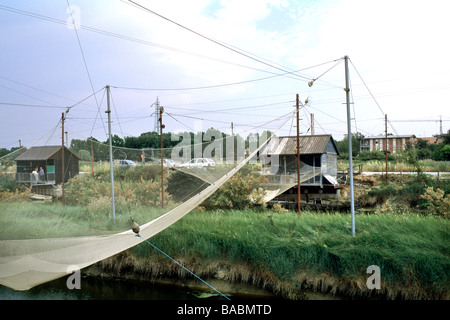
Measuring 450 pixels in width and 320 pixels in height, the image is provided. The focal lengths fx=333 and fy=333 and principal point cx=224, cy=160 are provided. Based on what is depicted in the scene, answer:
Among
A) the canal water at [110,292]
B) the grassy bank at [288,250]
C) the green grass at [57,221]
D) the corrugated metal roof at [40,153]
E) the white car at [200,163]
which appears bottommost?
the canal water at [110,292]

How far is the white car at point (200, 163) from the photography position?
7.09 meters

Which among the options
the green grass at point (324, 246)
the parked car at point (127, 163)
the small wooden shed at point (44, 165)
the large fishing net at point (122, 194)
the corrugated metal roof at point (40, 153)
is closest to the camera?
the large fishing net at point (122, 194)

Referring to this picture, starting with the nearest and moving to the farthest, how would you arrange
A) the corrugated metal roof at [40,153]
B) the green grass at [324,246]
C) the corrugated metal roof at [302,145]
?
1. the green grass at [324,246]
2. the corrugated metal roof at [40,153]
3. the corrugated metal roof at [302,145]

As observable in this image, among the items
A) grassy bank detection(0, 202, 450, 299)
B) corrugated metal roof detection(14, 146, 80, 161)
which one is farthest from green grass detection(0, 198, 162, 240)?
corrugated metal roof detection(14, 146, 80, 161)

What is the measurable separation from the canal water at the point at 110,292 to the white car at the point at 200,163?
245 centimetres

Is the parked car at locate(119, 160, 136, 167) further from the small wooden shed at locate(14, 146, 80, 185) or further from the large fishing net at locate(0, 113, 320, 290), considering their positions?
the small wooden shed at locate(14, 146, 80, 185)

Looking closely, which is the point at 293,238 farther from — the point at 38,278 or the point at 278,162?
the point at 278,162

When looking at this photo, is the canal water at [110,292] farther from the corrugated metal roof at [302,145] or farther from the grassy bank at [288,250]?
the corrugated metal roof at [302,145]

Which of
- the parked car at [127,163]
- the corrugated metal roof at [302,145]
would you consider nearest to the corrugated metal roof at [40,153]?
the parked car at [127,163]

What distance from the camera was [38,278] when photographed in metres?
4.02
